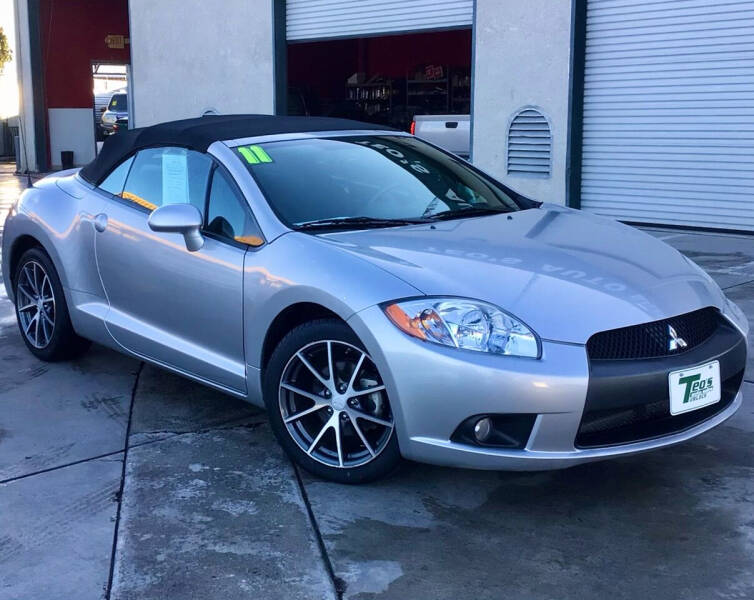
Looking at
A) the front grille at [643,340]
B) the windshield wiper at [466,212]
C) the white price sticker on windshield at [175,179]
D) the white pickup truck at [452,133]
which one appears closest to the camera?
the front grille at [643,340]

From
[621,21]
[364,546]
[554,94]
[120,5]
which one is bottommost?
[364,546]

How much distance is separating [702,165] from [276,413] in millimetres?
7841

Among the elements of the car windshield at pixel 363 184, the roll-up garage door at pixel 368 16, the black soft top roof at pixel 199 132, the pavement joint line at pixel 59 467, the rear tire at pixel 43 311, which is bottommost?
A: the pavement joint line at pixel 59 467

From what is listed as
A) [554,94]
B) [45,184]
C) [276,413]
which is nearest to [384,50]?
[554,94]

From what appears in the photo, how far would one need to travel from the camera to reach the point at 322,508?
3713 mm

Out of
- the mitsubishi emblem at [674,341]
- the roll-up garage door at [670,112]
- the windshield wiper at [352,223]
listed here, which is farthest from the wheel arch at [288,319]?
the roll-up garage door at [670,112]

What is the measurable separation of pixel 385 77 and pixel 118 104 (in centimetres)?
1183

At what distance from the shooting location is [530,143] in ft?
38.5

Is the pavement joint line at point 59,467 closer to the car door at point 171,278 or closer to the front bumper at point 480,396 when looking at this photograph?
the car door at point 171,278

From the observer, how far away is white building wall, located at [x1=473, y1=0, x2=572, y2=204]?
11.3m

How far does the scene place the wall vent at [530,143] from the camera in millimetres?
11625

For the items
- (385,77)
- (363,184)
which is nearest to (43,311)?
(363,184)

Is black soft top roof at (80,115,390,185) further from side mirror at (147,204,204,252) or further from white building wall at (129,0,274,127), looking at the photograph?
Result: white building wall at (129,0,274,127)

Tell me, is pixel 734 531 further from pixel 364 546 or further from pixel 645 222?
pixel 645 222
